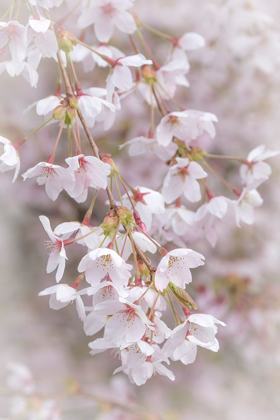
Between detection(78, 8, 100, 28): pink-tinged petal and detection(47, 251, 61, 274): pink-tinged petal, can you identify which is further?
detection(78, 8, 100, 28): pink-tinged petal

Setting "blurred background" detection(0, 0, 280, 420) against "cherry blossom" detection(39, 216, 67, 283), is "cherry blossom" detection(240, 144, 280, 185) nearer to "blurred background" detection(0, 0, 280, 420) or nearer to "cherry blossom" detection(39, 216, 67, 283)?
"cherry blossom" detection(39, 216, 67, 283)

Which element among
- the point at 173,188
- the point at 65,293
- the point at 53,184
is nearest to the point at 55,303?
the point at 65,293

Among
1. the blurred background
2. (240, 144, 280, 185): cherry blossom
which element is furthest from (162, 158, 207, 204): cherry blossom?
the blurred background

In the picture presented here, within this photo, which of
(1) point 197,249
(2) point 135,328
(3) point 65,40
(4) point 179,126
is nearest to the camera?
(2) point 135,328

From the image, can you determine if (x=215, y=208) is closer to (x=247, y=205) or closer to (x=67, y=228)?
(x=247, y=205)

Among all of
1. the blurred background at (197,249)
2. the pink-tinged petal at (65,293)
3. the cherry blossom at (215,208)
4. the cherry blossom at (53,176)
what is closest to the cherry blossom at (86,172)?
the cherry blossom at (53,176)

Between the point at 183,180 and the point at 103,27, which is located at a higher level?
the point at 103,27

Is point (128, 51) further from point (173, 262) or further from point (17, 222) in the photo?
A: point (173, 262)
